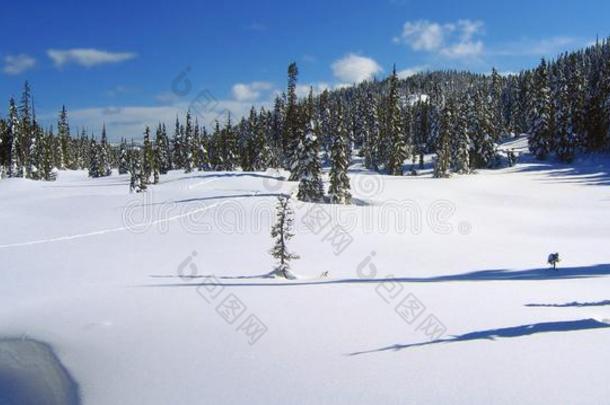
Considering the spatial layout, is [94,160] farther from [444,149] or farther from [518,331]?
[518,331]

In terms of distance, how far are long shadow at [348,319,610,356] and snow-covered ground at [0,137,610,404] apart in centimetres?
6

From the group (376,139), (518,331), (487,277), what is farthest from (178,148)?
(518,331)

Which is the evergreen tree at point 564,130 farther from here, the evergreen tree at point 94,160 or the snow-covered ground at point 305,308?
the evergreen tree at point 94,160

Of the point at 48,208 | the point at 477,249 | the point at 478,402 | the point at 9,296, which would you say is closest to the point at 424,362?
the point at 478,402

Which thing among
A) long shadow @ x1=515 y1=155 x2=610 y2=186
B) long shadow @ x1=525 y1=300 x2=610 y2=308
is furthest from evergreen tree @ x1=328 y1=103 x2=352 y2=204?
long shadow @ x1=525 y1=300 x2=610 y2=308

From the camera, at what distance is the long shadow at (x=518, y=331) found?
9672mm

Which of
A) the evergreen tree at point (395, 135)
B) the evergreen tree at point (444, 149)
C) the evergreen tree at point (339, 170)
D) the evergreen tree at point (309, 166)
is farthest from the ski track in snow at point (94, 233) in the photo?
the evergreen tree at point (395, 135)

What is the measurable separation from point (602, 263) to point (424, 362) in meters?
18.1

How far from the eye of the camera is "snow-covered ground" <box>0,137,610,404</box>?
8008 millimetres

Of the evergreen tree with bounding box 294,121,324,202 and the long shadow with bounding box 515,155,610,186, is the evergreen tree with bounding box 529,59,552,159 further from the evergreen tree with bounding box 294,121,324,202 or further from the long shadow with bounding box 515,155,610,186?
the evergreen tree with bounding box 294,121,324,202

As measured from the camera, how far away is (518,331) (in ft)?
33.2

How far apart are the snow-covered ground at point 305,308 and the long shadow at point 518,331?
6cm

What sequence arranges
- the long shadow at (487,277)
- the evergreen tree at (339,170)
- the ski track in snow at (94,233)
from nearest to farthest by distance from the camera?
the long shadow at (487,277) → the ski track in snow at (94,233) → the evergreen tree at (339,170)

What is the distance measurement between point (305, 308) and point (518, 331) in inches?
210
